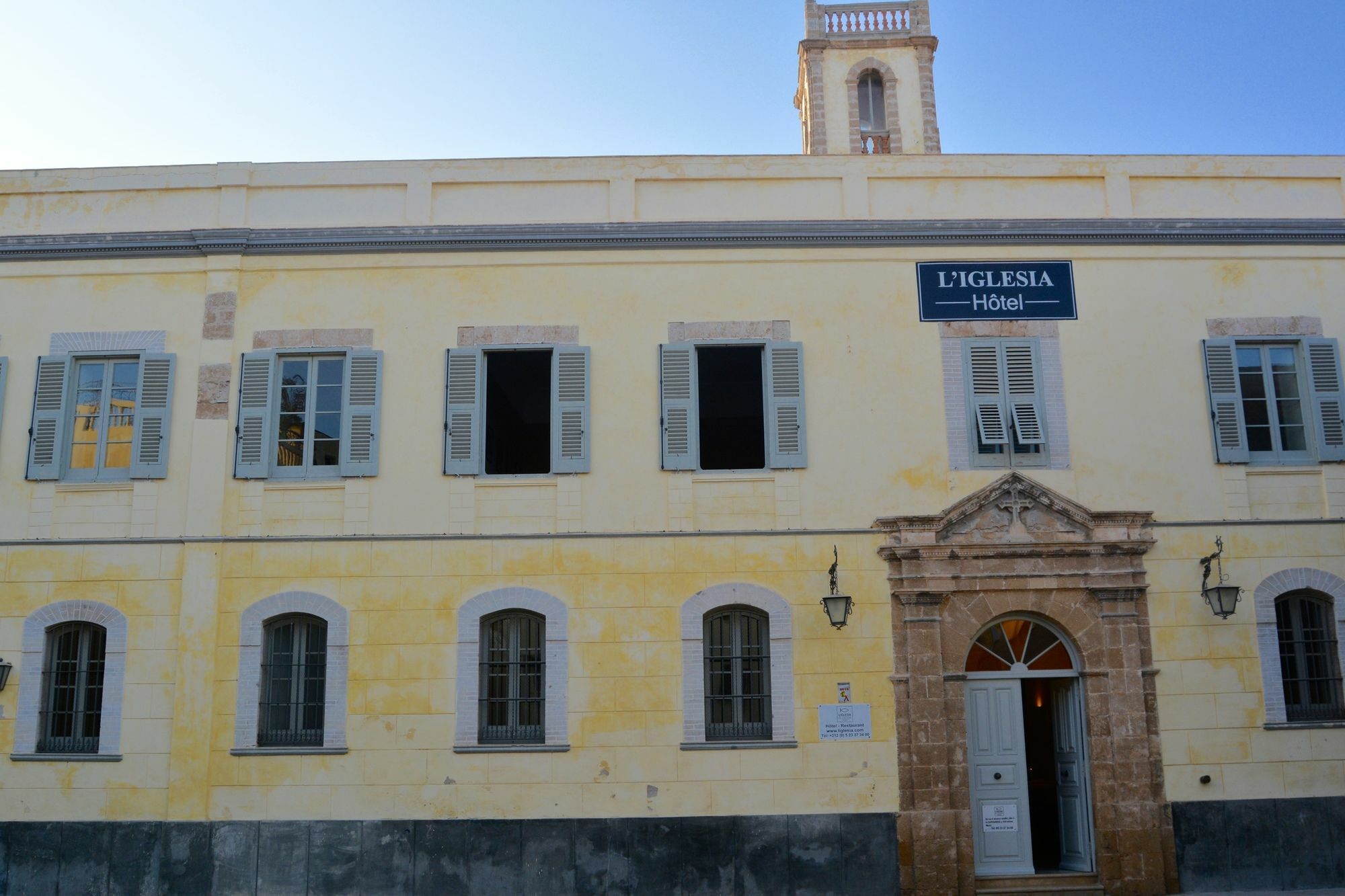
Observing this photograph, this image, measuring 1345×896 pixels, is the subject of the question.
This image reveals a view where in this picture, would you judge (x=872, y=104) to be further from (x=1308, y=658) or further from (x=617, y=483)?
(x=1308, y=658)

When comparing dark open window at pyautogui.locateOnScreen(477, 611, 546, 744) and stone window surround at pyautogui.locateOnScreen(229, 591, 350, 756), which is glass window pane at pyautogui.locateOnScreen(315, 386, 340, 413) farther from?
dark open window at pyautogui.locateOnScreen(477, 611, 546, 744)

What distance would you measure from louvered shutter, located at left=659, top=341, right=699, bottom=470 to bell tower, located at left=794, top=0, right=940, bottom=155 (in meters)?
20.1

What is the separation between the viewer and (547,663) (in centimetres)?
1261

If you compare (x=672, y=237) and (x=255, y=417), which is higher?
(x=672, y=237)

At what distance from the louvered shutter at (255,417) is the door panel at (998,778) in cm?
841

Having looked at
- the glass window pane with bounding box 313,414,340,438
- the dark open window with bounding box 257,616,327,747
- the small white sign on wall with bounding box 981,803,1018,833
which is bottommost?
the small white sign on wall with bounding box 981,803,1018,833

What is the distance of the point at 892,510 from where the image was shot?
1291cm

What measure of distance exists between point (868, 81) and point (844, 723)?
980 inches

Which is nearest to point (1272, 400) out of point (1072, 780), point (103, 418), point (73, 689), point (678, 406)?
point (1072, 780)

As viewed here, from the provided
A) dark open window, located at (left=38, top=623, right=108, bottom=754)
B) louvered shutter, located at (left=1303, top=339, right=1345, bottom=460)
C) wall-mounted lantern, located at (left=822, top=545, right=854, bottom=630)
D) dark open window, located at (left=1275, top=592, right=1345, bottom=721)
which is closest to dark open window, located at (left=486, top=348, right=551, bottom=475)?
wall-mounted lantern, located at (left=822, top=545, right=854, bottom=630)

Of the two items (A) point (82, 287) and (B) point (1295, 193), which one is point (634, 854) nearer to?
(A) point (82, 287)

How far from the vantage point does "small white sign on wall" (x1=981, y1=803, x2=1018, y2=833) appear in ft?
41.2

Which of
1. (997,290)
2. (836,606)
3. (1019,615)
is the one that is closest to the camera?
(836,606)

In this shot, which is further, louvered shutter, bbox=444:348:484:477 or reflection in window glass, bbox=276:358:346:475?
reflection in window glass, bbox=276:358:346:475
